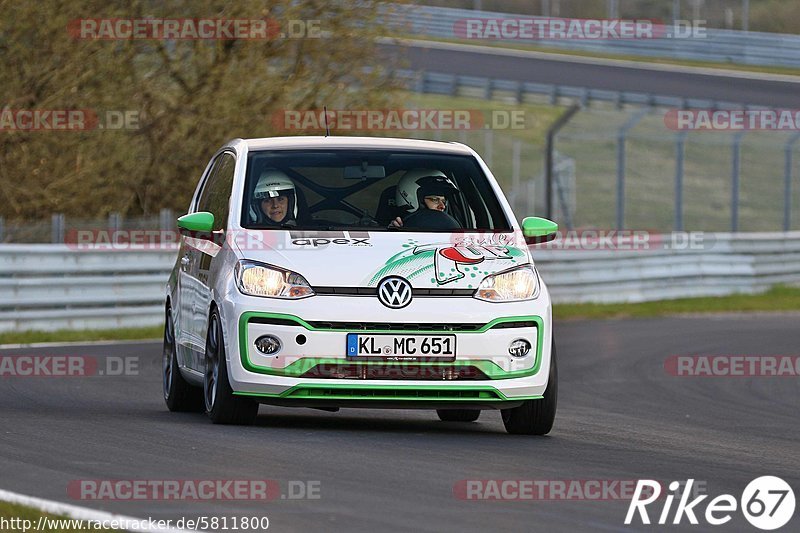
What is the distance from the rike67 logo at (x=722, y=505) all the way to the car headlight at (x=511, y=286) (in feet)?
6.34

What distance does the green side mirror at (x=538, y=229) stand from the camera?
1016 cm

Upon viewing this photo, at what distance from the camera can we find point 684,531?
6.49 meters

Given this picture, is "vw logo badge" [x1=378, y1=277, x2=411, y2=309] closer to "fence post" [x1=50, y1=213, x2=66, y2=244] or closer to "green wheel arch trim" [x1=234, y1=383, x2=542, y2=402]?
"green wheel arch trim" [x1=234, y1=383, x2=542, y2=402]

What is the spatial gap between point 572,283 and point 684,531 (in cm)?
1900

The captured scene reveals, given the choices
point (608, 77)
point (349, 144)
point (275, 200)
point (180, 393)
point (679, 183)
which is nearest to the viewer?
point (275, 200)

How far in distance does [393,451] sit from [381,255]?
4.07 feet

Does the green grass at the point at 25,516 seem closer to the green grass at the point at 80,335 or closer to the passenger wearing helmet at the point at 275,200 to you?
the passenger wearing helmet at the point at 275,200

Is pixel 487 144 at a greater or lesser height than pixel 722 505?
lesser

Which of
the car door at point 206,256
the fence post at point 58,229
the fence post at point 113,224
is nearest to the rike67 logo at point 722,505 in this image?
the car door at point 206,256

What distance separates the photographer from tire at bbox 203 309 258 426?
9477mm

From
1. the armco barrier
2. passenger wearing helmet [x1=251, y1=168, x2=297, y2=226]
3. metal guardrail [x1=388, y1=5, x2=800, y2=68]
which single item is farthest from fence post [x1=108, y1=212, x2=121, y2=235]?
metal guardrail [x1=388, y1=5, x2=800, y2=68]

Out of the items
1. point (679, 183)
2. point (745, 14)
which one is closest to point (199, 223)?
point (679, 183)

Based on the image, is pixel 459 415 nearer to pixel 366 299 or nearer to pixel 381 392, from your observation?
pixel 381 392

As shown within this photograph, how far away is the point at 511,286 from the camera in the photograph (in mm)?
9516
